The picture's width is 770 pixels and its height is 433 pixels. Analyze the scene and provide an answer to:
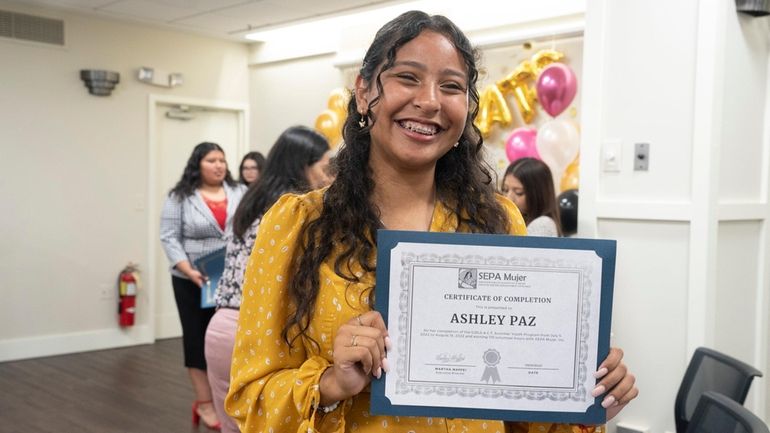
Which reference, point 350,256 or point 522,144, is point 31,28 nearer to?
point 522,144

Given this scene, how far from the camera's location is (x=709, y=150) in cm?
316

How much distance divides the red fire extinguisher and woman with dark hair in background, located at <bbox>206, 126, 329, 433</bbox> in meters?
4.04

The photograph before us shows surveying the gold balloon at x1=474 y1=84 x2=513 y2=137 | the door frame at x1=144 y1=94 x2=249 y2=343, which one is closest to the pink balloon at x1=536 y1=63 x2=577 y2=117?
the gold balloon at x1=474 y1=84 x2=513 y2=137

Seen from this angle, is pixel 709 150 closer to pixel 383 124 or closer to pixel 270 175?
pixel 270 175

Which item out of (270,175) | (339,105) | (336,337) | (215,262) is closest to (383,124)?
(336,337)

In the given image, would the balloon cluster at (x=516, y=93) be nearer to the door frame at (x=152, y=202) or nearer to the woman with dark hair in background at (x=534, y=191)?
the woman with dark hair in background at (x=534, y=191)

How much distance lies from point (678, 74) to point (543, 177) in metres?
0.89

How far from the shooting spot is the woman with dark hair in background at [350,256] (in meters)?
1.21

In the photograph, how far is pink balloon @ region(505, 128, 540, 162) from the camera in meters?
5.19

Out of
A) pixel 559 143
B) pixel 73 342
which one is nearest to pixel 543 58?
pixel 559 143

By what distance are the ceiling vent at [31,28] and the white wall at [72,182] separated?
0.19ft

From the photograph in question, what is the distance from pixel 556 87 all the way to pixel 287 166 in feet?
7.76

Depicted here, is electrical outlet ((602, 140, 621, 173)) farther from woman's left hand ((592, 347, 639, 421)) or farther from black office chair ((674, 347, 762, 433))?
woman's left hand ((592, 347, 639, 421))

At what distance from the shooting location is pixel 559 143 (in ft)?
15.7
